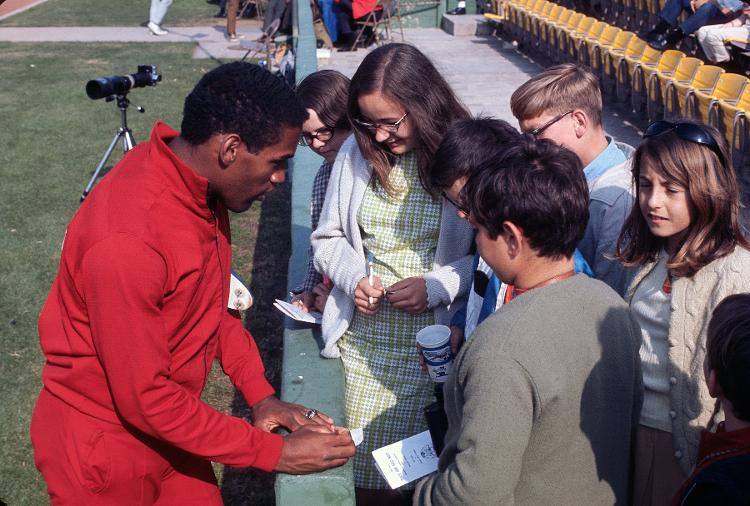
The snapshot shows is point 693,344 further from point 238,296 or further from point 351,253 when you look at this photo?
point 238,296

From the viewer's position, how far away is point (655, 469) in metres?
2.49

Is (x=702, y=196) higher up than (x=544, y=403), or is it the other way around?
(x=702, y=196)

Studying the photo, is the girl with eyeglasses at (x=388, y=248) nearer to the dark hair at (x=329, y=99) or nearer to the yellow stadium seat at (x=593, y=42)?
the dark hair at (x=329, y=99)

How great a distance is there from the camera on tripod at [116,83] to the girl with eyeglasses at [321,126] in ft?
12.9

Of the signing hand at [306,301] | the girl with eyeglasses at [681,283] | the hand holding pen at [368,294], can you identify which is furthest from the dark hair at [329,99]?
the girl with eyeglasses at [681,283]

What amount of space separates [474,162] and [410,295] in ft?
1.82

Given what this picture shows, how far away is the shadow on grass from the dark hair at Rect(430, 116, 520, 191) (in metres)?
2.42

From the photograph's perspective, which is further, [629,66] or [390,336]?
[629,66]

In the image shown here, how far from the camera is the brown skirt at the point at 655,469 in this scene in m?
2.47

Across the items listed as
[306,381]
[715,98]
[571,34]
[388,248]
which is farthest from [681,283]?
[571,34]

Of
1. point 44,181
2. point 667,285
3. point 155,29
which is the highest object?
point 667,285

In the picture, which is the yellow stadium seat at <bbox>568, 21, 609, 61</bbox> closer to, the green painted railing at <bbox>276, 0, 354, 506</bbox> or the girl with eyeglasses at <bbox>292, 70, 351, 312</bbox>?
the green painted railing at <bbox>276, 0, 354, 506</bbox>

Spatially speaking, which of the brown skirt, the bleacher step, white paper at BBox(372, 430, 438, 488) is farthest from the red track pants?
the bleacher step

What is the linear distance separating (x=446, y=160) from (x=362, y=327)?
799 mm
